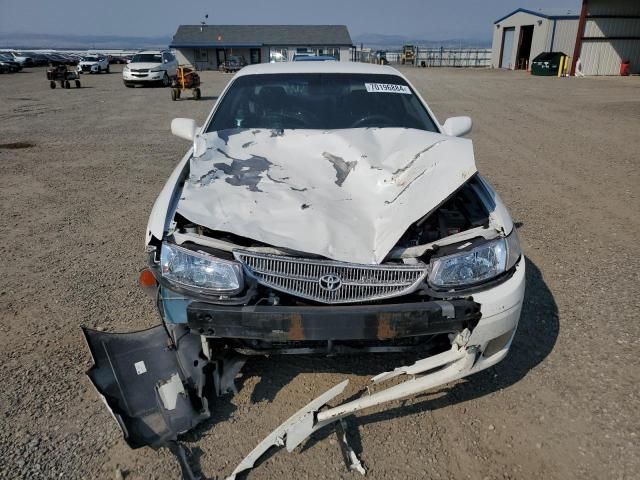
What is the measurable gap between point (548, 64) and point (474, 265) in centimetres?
3174

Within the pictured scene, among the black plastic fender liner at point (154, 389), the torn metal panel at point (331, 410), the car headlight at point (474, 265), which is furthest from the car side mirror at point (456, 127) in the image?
the black plastic fender liner at point (154, 389)

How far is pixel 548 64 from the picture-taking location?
95.4 feet

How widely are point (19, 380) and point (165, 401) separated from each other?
989 millimetres

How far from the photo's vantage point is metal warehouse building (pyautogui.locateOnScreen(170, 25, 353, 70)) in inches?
2055

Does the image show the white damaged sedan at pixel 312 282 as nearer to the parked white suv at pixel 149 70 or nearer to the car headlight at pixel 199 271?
the car headlight at pixel 199 271

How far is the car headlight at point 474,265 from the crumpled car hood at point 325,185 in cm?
26

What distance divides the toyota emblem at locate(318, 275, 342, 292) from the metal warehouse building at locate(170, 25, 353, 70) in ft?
171

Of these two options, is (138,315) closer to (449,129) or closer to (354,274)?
(354,274)

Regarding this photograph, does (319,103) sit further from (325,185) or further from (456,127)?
(325,185)

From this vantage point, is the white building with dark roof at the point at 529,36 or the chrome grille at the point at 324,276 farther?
the white building with dark roof at the point at 529,36

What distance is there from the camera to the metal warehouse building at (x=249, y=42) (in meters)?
52.2

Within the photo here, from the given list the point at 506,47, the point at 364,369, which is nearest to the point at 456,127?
the point at 364,369

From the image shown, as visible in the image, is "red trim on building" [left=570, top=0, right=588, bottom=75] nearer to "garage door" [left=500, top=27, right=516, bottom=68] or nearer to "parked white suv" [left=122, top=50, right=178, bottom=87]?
"garage door" [left=500, top=27, right=516, bottom=68]

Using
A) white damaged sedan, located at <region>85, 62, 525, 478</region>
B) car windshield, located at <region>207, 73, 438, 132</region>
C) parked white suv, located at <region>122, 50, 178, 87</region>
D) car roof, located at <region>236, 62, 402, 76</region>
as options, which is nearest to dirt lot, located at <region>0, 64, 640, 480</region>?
white damaged sedan, located at <region>85, 62, 525, 478</region>
